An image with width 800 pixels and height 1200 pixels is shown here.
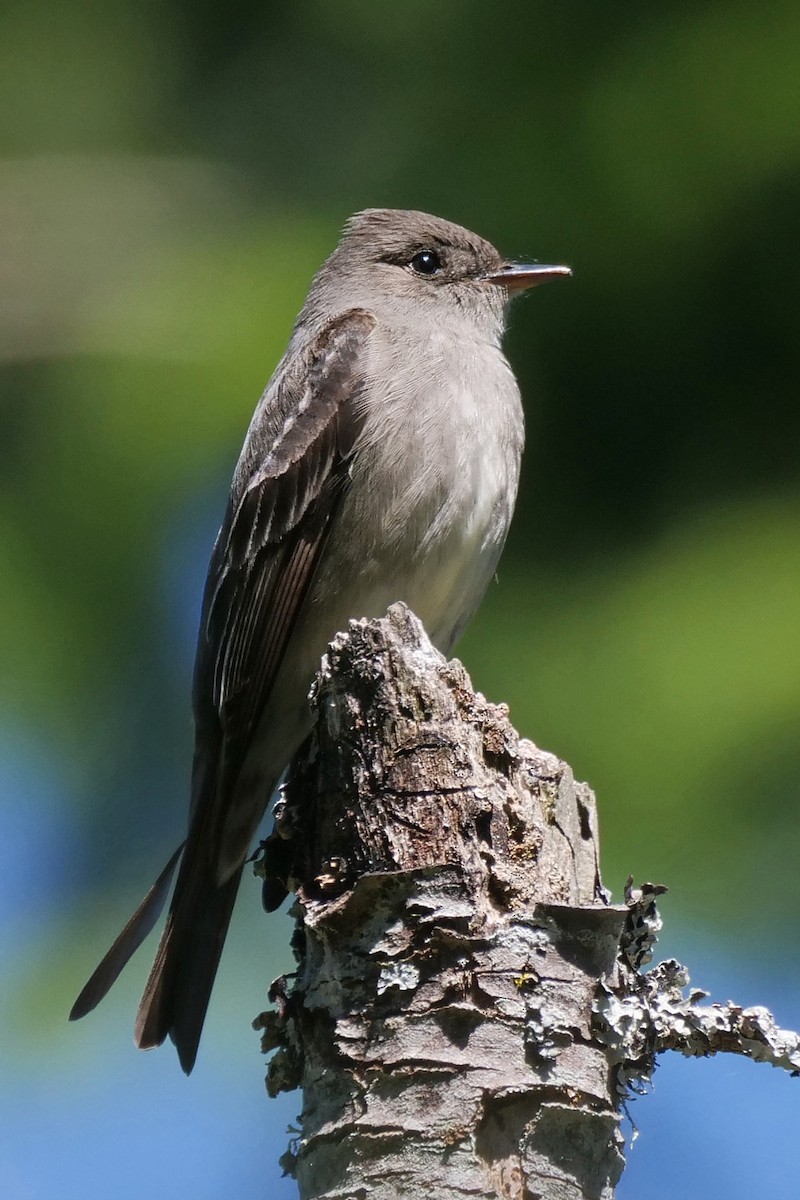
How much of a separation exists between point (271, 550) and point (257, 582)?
3.9 inches

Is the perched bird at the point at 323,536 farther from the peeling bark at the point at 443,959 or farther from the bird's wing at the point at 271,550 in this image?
the peeling bark at the point at 443,959

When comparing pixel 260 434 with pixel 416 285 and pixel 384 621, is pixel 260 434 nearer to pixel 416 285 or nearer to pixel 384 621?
pixel 416 285

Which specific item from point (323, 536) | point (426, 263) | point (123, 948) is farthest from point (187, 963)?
point (426, 263)

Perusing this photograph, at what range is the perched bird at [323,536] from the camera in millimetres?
4109

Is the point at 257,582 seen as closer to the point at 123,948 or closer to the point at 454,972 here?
the point at 123,948

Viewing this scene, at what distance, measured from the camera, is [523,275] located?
4.63 metres

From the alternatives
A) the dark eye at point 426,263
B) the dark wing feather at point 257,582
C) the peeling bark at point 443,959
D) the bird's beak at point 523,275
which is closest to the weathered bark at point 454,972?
the peeling bark at point 443,959

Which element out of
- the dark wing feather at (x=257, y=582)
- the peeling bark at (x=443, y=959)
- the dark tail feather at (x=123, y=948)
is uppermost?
the dark wing feather at (x=257, y=582)

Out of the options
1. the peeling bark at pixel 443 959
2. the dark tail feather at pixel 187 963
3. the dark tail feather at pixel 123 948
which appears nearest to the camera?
the peeling bark at pixel 443 959

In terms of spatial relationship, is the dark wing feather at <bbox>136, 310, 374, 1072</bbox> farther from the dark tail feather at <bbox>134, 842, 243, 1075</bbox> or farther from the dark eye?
the dark eye

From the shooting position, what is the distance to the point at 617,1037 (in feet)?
7.72

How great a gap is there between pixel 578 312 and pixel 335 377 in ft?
2.43

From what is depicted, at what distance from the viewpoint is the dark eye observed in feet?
16.9

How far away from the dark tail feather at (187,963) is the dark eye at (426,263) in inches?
84.8
